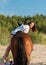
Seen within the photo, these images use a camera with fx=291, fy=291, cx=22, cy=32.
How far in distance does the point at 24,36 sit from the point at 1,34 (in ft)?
55.3

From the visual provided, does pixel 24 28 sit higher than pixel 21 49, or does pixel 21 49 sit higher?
pixel 24 28

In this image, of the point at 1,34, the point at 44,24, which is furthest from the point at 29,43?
the point at 44,24

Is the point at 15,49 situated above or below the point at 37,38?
above

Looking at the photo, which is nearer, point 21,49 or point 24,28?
point 21,49

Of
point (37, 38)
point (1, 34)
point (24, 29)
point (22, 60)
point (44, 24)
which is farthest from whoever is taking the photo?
point (44, 24)

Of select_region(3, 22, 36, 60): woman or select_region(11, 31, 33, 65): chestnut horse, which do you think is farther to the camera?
select_region(3, 22, 36, 60): woman

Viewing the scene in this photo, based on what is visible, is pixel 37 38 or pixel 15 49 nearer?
pixel 15 49

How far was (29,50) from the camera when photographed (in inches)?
237

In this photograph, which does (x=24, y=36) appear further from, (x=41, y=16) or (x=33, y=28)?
(x=41, y=16)

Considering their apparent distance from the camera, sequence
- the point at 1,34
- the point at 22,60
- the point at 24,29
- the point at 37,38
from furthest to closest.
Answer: the point at 37,38, the point at 1,34, the point at 24,29, the point at 22,60

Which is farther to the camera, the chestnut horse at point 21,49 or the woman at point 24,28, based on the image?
the woman at point 24,28

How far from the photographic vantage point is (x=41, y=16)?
57156mm

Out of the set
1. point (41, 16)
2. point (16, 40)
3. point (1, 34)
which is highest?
point (16, 40)

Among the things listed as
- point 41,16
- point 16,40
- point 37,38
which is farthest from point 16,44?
point 41,16
